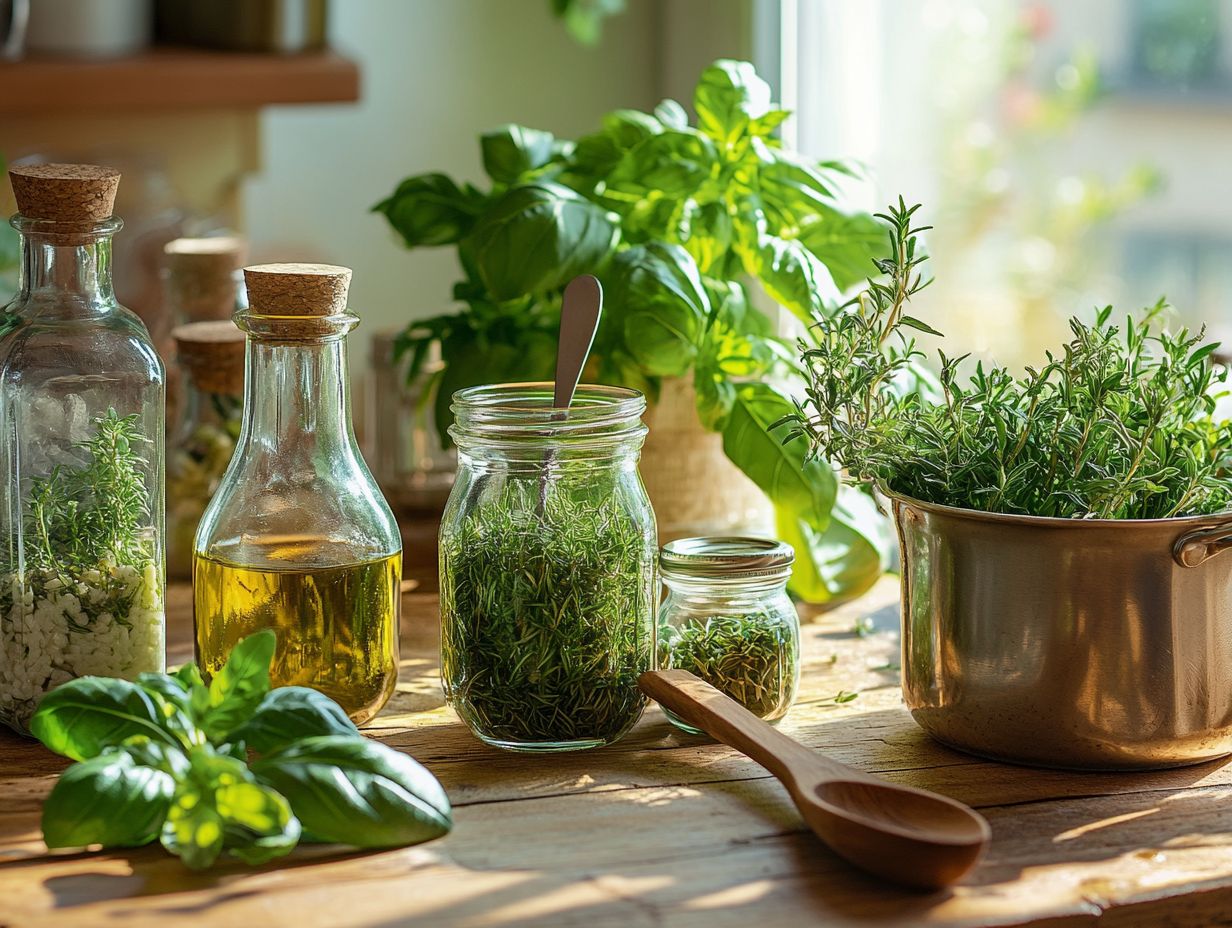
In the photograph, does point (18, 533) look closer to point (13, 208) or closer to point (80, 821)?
point (80, 821)

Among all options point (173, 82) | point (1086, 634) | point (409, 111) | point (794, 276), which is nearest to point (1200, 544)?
point (1086, 634)

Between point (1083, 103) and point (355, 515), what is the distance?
3.38ft

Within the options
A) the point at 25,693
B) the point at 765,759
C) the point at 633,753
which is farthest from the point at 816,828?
the point at 25,693

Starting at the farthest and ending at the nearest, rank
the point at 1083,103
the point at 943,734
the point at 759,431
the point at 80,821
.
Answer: the point at 1083,103
the point at 759,431
the point at 943,734
the point at 80,821

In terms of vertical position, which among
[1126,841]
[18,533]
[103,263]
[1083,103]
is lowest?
[1126,841]

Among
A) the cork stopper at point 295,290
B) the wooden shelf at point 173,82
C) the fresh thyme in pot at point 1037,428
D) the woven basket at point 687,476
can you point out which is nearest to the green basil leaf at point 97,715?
the cork stopper at point 295,290

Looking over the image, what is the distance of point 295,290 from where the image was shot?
2.55 ft

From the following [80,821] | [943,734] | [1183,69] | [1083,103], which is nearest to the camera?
[80,821]

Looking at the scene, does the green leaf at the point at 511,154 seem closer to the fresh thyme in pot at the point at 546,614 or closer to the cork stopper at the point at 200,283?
the cork stopper at the point at 200,283

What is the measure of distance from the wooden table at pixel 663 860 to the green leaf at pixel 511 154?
0.45m

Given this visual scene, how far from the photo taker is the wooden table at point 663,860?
0.62 meters

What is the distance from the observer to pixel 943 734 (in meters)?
0.80

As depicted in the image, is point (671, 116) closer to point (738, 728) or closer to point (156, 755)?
point (738, 728)

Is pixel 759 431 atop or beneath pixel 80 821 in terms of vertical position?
atop
